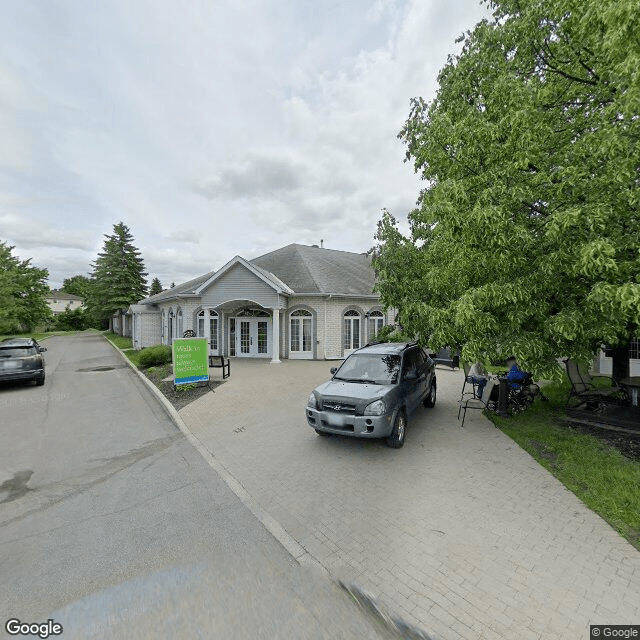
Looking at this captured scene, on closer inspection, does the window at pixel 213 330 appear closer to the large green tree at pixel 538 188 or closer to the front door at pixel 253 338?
the front door at pixel 253 338

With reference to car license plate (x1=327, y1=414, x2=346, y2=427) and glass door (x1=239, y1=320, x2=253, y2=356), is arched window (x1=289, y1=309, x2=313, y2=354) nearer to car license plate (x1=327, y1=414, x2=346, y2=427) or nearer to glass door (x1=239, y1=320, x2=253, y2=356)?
glass door (x1=239, y1=320, x2=253, y2=356)

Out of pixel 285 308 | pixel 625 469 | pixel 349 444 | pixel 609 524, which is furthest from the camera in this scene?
pixel 285 308

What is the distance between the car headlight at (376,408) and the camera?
655 centimetres

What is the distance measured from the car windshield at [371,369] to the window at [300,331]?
1152 centimetres

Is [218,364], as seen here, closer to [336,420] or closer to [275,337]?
[275,337]

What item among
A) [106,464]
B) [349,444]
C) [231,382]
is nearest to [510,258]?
[349,444]

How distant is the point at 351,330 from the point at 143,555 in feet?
56.8

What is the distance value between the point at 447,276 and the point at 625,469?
440 cm

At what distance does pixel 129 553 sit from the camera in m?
3.97

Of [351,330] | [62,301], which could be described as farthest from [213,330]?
[62,301]

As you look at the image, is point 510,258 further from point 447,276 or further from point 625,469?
point 625,469

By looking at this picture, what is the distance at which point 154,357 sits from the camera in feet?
57.5

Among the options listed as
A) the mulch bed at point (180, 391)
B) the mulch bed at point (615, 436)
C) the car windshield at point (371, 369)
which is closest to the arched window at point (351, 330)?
the mulch bed at point (180, 391)

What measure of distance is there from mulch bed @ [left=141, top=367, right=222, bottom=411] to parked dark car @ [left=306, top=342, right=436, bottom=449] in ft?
16.9
